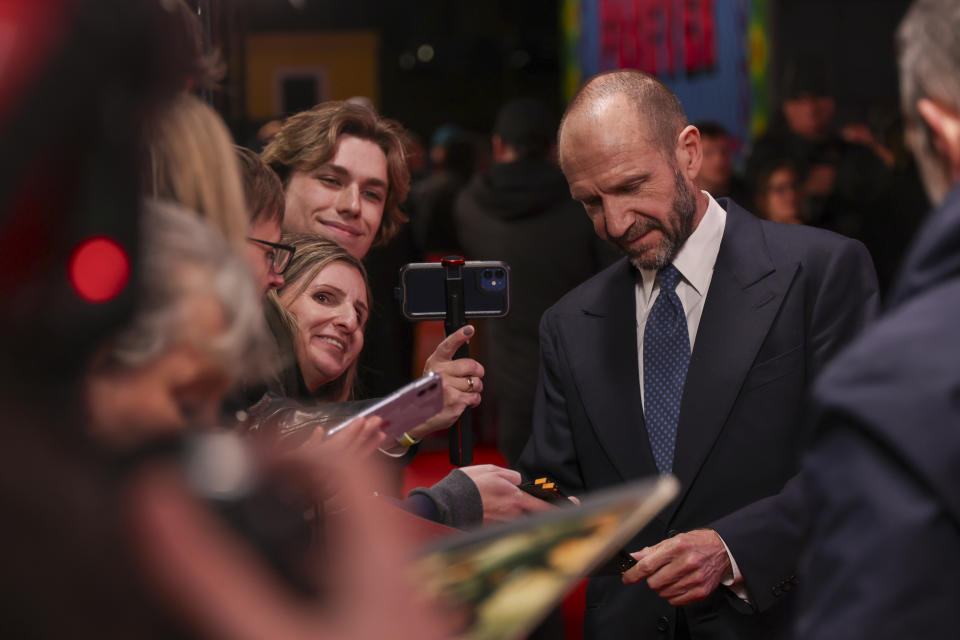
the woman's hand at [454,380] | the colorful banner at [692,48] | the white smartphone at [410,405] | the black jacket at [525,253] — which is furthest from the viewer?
the colorful banner at [692,48]

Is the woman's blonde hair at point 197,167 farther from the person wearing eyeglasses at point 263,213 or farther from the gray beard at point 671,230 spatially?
the gray beard at point 671,230

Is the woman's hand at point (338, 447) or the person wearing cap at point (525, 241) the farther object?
the person wearing cap at point (525, 241)

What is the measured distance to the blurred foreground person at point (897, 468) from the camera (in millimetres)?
815

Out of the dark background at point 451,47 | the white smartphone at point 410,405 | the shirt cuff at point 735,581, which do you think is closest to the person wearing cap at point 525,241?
the shirt cuff at point 735,581

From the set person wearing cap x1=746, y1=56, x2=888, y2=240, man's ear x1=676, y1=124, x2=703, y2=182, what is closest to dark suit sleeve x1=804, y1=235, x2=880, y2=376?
man's ear x1=676, y1=124, x2=703, y2=182

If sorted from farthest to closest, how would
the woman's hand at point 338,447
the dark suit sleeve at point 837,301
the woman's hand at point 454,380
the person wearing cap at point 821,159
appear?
the person wearing cap at point 821,159 < the dark suit sleeve at point 837,301 < the woman's hand at point 454,380 < the woman's hand at point 338,447

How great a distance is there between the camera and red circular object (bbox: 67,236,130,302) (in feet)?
2.23

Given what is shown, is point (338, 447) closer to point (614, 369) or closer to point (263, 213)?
point (263, 213)

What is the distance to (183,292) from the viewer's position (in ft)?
2.53

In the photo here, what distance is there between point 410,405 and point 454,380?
0.40 meters

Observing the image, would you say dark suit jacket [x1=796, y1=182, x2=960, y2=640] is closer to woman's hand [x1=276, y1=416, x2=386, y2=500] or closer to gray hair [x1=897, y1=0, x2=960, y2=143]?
gray hair [x1=897, y1=0, x2=960, y2=143]

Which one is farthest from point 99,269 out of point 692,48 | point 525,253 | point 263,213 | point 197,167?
point 692,48

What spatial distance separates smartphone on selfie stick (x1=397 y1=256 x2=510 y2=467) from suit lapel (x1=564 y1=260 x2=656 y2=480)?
0.25 metres

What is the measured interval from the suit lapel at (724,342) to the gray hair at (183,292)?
3.41 ft
